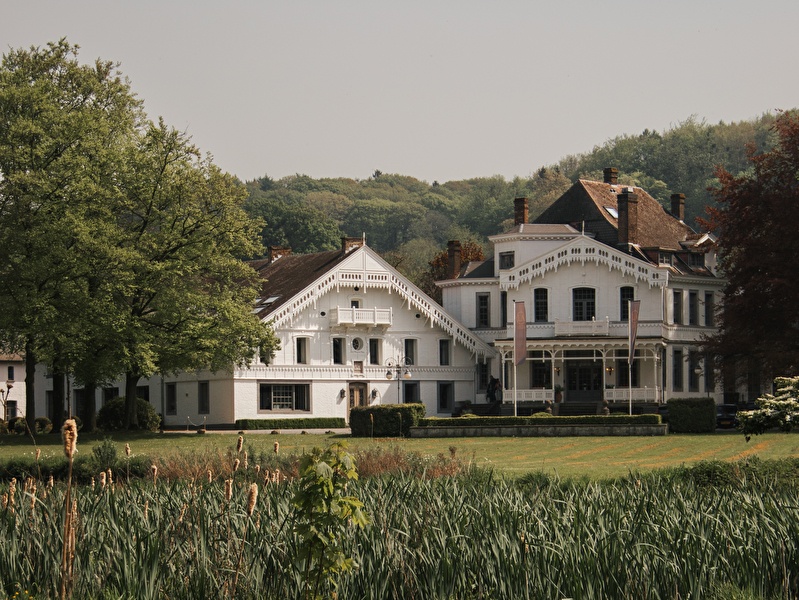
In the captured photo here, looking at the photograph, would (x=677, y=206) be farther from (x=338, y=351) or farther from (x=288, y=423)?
(x=288, y=423)

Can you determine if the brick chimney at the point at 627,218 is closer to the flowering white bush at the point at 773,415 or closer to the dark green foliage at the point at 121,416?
the dark green foliage at the point at 121,416

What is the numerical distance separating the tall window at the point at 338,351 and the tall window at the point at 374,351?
1.88 meters

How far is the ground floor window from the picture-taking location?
61.1 m

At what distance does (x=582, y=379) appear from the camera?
6344 cm

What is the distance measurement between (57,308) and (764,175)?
27.8 meters

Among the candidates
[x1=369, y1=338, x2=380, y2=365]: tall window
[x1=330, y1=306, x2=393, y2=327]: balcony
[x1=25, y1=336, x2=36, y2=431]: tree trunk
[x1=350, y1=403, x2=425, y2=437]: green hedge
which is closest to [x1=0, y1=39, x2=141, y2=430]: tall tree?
[x1=25, y1=336, x2=36, y2=431]: tree trunk

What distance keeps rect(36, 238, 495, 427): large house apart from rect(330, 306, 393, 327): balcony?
0.17 ft

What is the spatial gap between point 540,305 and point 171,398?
19.7m

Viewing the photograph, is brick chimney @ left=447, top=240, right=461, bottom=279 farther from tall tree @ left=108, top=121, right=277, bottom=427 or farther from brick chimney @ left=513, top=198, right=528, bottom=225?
tall tree @ left=108, top=121, right=277, bottom=427

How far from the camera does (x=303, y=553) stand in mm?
10281

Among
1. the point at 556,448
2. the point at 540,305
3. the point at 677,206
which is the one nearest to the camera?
the point at 556,448

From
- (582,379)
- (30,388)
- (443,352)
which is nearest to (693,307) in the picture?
(582,379)

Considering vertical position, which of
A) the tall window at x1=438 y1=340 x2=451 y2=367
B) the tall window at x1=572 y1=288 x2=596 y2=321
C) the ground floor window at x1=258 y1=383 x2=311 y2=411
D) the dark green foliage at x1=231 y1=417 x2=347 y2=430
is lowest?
the dark green foliage at x1=231 y1=417 x2=347 y2=430

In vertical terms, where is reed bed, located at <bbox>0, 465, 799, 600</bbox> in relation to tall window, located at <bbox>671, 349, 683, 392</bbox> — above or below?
below
